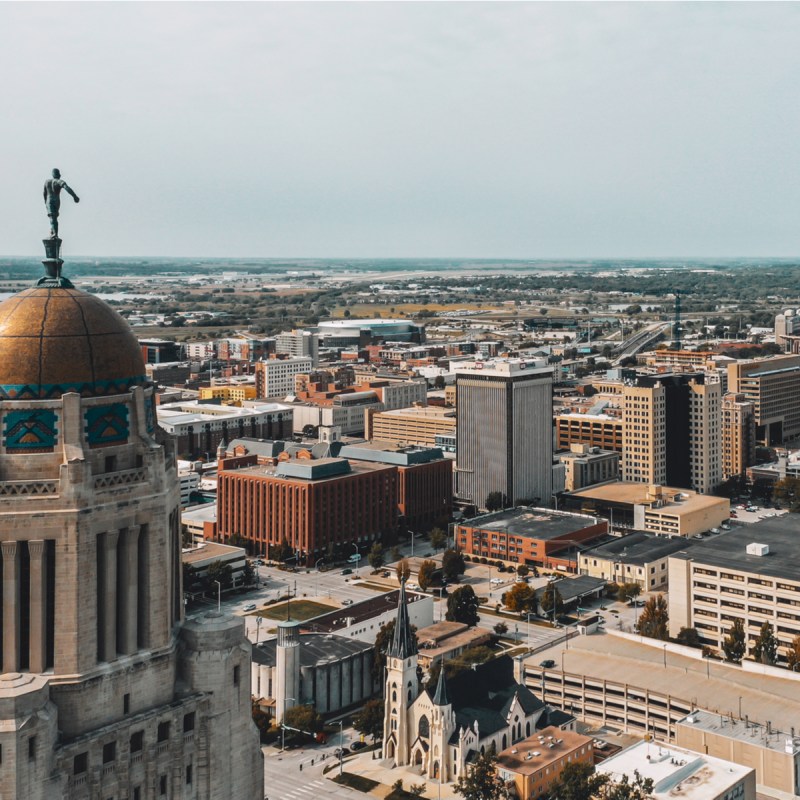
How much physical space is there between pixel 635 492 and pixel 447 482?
1952 cm

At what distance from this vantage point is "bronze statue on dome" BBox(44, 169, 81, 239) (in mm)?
18281

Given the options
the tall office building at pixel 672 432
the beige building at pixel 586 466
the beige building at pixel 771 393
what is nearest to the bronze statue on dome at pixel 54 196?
the tall office building at pixel 672 432

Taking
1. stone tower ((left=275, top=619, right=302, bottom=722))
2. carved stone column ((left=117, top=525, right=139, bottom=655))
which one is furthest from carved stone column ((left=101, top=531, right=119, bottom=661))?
stone tower ((left=275, top=619, right=302, bottom=722))

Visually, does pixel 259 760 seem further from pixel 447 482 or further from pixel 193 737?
pixel 447 482

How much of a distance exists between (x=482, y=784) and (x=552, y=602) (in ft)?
109

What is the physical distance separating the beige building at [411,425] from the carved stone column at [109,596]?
4754 inches

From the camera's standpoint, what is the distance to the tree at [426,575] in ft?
290

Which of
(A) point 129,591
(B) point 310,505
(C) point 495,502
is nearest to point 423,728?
(A) point 129,591

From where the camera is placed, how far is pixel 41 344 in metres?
17.1

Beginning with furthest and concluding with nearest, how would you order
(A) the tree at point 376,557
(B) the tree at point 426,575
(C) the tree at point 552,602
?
(A) the tree at point 376,557
(B) the tree at point 426,575
(C) the tree at point 552,602

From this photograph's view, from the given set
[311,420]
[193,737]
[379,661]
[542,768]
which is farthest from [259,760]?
[311,420]

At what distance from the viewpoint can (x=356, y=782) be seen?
54000 mm

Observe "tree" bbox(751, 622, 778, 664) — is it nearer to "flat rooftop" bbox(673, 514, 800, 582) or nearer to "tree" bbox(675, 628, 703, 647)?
"flat rooftop" bbox(673, 514, 800, 582)

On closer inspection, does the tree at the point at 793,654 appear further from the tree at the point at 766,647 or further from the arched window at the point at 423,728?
the arched window at the point at 423,728
